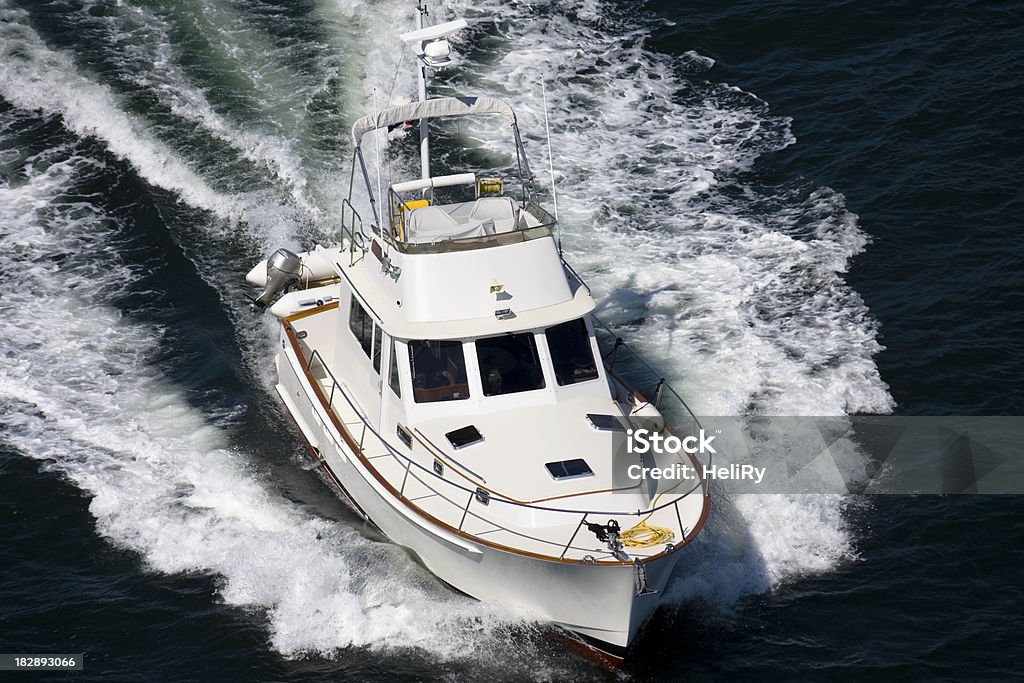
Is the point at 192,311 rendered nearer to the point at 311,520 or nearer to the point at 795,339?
the point at 311,520

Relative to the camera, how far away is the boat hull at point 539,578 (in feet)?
39.0

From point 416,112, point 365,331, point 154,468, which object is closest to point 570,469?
point 365,331

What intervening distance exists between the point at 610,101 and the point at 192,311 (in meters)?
9.61

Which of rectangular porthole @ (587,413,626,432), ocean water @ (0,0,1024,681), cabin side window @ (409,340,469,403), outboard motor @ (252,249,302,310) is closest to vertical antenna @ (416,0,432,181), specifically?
outboard motor @ (252,249,302,310)

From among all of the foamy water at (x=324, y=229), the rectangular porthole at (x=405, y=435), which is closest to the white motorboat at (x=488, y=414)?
the rectangular porthole at (x=405, y=435)

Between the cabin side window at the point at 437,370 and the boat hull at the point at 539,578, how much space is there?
4.25 ft

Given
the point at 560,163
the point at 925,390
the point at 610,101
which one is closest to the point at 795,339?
the point at 925,390

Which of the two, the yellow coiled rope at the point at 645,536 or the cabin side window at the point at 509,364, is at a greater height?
the cabin side window at the point at 509,364

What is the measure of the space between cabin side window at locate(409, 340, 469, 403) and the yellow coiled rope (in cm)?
278

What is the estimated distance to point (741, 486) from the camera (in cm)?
1516

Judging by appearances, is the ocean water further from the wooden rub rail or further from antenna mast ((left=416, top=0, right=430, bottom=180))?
antenna mast ((left=416, top=0, right=430, bottom=180))

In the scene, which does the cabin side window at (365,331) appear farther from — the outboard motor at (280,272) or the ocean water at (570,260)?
the outboard motor at (280,272)

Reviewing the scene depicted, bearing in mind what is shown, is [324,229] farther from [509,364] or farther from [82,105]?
[509,364]

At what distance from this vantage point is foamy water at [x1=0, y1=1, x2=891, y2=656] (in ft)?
45.8
